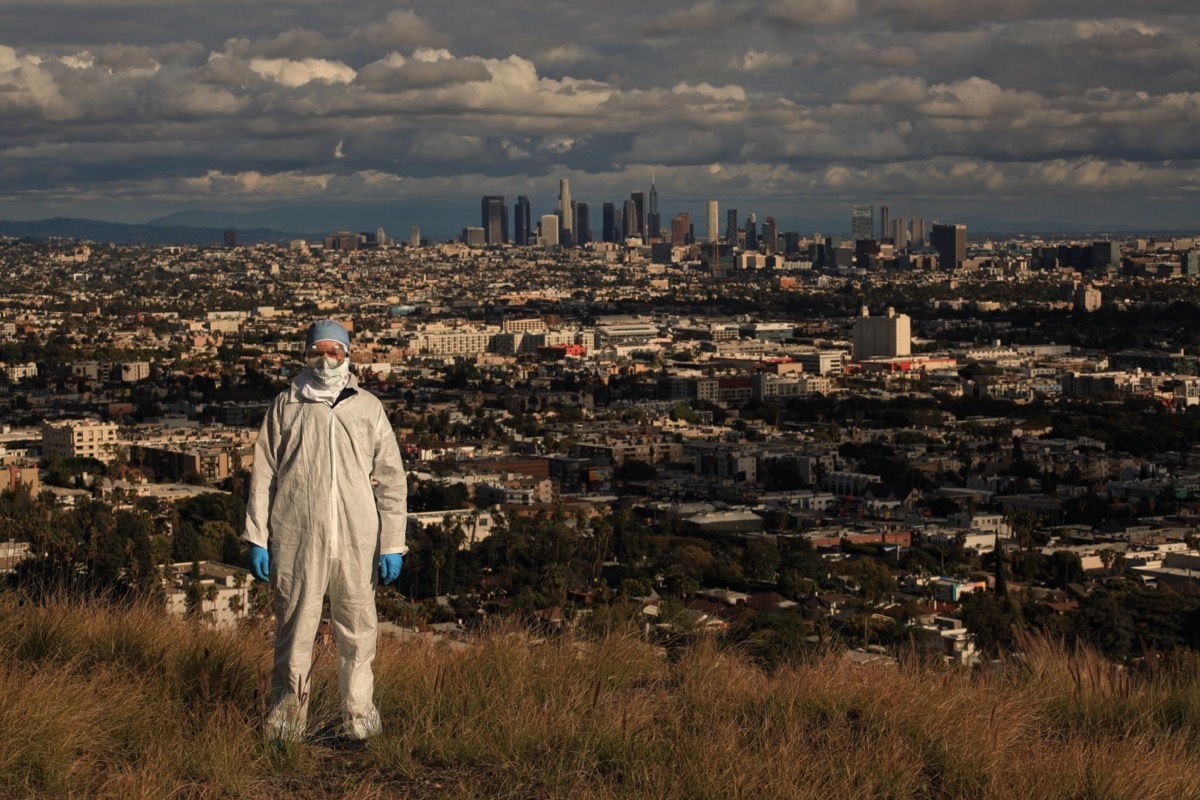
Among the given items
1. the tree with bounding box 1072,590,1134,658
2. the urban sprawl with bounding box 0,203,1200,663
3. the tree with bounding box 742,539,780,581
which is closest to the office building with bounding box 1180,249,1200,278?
the urban sprawl with bounding box 0,203,1200,663

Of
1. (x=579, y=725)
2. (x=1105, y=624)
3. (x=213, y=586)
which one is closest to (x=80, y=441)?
(x=213, y=586)

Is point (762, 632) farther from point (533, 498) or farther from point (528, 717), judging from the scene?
point (533, 498)

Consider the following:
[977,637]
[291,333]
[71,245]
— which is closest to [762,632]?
[977,637]

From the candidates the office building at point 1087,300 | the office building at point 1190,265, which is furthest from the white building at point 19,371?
the office building at point 1190,265

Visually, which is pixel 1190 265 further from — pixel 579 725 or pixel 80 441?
pixel 579 725

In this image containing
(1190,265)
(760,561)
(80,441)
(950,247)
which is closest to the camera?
(760,561)
